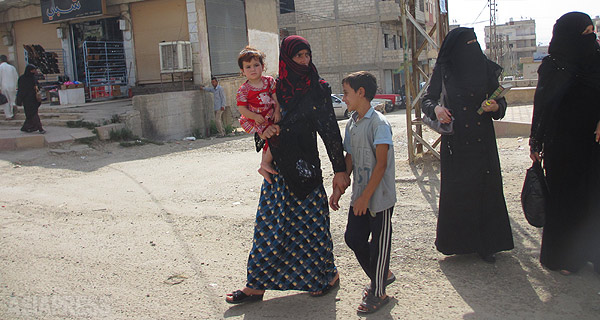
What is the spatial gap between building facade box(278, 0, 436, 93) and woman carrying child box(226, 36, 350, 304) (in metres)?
32.0

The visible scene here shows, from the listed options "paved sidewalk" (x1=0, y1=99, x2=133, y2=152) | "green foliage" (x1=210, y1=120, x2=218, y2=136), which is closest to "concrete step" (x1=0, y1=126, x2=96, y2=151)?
"paved sidewalk" (x1=0, y1=99, x2=133, y2=152)

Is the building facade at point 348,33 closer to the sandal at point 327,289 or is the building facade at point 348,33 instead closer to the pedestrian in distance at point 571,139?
the pedestrian in distance at point 571,139

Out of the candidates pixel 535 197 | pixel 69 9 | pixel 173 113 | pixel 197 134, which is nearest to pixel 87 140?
pixel 173 113

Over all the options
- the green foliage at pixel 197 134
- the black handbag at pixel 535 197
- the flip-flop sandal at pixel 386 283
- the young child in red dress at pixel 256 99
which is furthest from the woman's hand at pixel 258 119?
the green foliage at pixel 197 134

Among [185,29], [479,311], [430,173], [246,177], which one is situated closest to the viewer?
[479,311]

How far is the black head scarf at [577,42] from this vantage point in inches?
135

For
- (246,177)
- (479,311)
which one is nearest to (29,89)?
(246,177)

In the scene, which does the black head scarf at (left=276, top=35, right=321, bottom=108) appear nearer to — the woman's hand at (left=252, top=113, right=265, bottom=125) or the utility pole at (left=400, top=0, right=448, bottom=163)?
the woman's hand at (left=252, top=113, right=265, bottom=125)

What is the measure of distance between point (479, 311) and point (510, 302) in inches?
9.1

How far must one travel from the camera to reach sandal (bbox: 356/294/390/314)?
314 centimetres

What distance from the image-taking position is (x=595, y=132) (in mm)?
3391

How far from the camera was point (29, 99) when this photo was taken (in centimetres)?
1063

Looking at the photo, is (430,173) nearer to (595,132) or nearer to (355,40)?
(595,132)

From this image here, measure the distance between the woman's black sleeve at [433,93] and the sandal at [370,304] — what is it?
1324 millimetres
